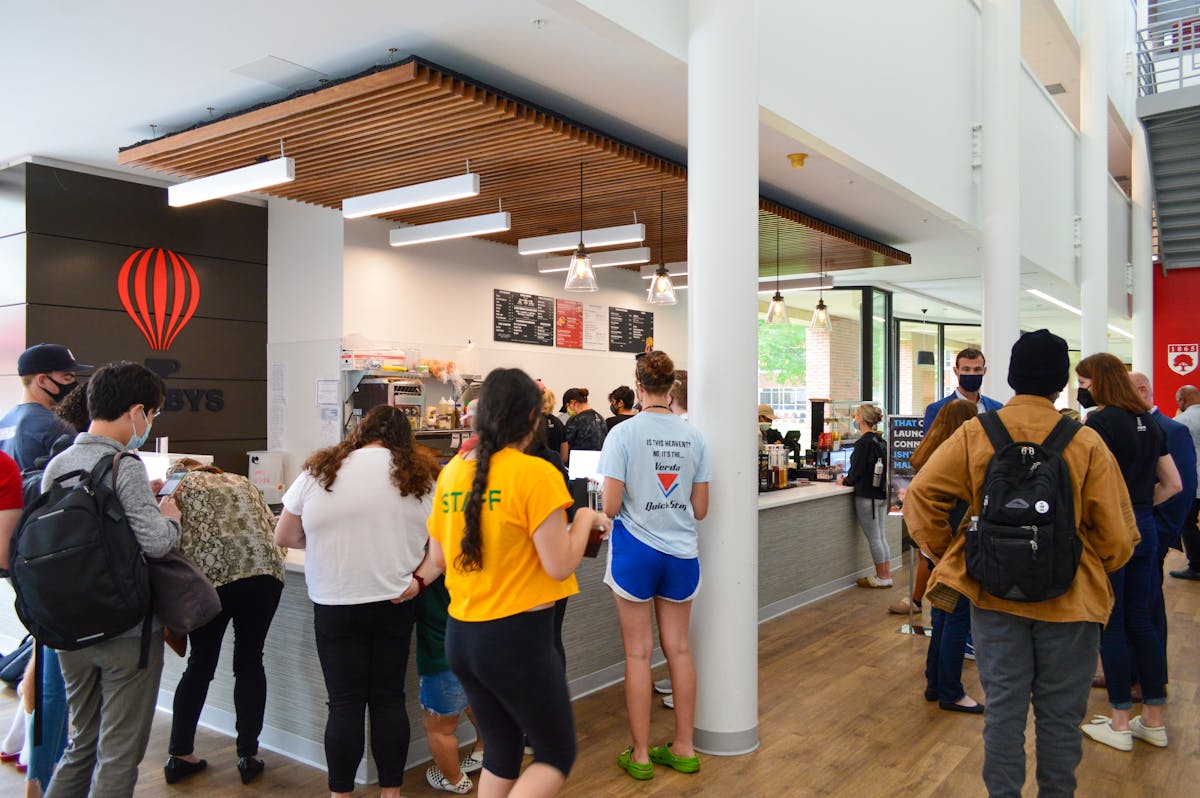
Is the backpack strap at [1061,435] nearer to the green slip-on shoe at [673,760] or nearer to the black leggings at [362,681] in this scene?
the green slip-on shoe at [673,760]

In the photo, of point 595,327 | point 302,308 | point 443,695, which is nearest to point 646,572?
point 443,695

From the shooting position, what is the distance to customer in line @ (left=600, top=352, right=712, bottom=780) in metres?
3.22

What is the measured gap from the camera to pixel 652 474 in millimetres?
3221

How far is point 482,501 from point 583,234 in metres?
4.53

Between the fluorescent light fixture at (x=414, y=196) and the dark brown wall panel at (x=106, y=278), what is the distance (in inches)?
67.4

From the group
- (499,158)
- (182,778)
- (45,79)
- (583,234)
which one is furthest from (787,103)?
(182,778)

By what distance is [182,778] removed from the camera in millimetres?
3201

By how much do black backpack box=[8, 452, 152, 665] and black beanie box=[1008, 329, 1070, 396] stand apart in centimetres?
247

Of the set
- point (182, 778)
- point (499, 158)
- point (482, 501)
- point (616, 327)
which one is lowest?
point (182, 778)

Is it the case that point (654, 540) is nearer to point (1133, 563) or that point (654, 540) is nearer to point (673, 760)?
point (673, 760)

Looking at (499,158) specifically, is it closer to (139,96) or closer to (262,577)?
(139,96)

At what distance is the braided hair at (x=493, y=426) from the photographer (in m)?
2.12

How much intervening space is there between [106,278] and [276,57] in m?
2.93

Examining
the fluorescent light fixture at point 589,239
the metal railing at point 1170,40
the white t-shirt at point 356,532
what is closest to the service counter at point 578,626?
the white t-shirt at point 356,532
